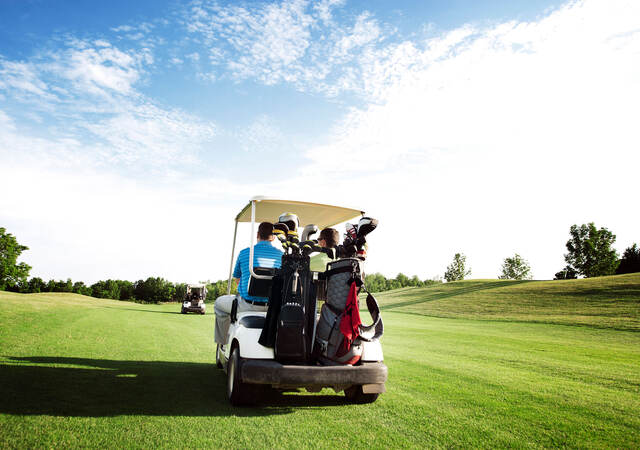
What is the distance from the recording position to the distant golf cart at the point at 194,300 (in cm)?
3188

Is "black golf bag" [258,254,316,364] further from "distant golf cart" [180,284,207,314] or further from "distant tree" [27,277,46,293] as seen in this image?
"distant tree" [27,277,46,293]

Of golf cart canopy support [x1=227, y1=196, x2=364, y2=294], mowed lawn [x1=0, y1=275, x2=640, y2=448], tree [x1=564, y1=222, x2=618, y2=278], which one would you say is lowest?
mowed lawn [x1=0, y1=275, x2=640, y2=448]

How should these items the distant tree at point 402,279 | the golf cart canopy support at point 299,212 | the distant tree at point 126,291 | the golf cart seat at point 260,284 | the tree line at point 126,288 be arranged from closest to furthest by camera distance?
the golf cart seat at point 260,284, the golf cart canopy support at point 299,212, the tree line at point 126,288, the distant tree at point 126,291, the distant tree at point 402,279

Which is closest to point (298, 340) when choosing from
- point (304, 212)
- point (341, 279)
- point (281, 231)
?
point (341, 279)

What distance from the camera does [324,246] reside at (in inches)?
210

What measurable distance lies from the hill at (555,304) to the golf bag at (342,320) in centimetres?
2145

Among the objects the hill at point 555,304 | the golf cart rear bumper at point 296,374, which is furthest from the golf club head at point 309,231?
the hill at point 555,304

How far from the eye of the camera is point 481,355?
10.7 meters

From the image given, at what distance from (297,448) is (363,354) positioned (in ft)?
4.87

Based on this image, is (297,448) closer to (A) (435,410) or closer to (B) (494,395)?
(A) (435,410)

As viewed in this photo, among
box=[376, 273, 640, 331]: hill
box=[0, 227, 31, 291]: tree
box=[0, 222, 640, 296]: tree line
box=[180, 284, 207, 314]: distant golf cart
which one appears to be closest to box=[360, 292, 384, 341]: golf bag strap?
box=[376, 273, 640, 331]: hill

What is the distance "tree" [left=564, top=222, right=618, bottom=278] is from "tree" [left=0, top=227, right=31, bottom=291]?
101539 millimetres

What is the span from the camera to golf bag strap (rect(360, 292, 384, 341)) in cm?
484

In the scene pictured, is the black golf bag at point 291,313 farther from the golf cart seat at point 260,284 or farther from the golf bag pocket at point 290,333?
the golf cart seat at point 260,284
